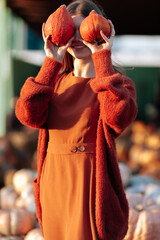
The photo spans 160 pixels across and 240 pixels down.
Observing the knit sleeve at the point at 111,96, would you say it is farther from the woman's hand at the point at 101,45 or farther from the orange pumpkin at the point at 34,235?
the orange pumpkin at the point at 34,235

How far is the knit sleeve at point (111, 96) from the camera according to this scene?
1529mm

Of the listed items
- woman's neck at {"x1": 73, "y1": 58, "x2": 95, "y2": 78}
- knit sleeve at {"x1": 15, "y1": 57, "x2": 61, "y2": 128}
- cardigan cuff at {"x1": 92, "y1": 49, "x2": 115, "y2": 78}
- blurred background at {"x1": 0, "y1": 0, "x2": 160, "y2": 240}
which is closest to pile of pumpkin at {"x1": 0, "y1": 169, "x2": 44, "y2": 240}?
blurred background at {"x1": 0, "y1": 0, "x2": 160, "y2": 240}

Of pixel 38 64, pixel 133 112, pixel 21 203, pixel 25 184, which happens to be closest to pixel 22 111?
pixel 133 112

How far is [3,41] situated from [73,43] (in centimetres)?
476

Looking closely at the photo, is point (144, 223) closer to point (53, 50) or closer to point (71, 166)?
point (71, 166)

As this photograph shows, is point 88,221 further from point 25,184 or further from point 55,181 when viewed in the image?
point 25,184

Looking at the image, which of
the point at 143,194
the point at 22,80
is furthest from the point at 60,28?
the point at 22,80

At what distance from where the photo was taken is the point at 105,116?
62.4 inches

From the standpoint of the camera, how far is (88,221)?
1.64 meters

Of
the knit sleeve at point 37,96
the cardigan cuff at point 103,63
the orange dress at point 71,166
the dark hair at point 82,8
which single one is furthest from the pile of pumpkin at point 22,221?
the dark hair at point 82,8

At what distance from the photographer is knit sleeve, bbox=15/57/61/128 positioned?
5.28 ft

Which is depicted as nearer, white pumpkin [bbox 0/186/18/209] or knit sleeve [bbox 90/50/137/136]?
knit sleeve [bbox 90/50/137/136]

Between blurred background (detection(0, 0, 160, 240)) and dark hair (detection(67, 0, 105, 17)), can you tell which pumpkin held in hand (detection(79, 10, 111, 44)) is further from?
blurred background (detection(0, 0, 160, 240))

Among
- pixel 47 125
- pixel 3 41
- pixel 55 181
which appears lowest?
pixel 55 181
